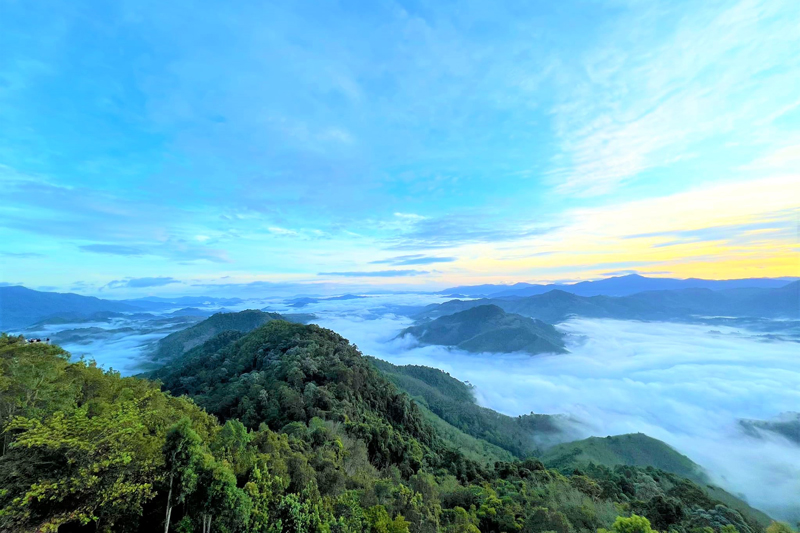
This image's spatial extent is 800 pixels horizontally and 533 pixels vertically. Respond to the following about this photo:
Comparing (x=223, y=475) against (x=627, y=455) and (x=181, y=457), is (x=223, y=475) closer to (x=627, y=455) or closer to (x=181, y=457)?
(x=181, y=457)

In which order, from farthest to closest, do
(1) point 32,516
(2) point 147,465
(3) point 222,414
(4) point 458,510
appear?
(3) point 222,414 < (4) point 458,510 < (2) point 147,465 < (1) point 32,516

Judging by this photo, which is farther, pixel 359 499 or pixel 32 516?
pixel 359 499

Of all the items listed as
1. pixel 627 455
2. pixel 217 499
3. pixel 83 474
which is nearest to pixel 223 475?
pixel 217 499

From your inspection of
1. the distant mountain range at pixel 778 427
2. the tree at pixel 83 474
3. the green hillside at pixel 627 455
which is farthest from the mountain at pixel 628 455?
the tree at pixel 83 474

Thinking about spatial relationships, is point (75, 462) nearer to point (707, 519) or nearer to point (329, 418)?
point (329, 418)

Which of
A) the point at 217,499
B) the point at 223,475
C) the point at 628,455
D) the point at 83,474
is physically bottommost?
the point at 628,455

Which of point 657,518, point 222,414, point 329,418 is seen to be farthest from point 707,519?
point 222,414

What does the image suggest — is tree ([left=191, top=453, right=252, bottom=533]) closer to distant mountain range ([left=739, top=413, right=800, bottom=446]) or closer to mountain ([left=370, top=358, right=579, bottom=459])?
mountain ([left=370, top=358, right=579, bottom=459])
